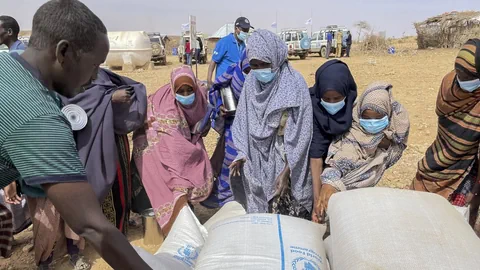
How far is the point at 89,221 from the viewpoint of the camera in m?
1.16

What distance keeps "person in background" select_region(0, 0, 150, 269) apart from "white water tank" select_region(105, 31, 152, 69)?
675 inches

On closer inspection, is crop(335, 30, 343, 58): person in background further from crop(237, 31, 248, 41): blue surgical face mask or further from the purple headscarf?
the purple headscarf

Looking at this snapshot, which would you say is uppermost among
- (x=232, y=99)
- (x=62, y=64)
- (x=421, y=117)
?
(x=62, y=64)

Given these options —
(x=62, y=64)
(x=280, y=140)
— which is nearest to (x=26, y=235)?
(x=280, y=140)

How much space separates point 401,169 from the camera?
4.47 m

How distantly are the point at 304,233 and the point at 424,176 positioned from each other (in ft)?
3.52

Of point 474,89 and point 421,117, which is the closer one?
point 474,89

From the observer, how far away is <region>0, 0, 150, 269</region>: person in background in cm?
110

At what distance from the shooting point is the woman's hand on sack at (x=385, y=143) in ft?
8.73

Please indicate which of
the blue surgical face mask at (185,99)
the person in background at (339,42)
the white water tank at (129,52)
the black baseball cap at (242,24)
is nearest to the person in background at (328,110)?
the blue surgical face mask at (185,99)

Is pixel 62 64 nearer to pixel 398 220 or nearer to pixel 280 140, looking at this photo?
pixel 398 220

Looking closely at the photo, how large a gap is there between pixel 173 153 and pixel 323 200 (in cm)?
114

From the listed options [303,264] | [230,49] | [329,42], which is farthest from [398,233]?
[329,42]

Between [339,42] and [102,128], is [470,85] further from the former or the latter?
[339,42]
